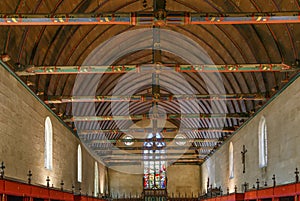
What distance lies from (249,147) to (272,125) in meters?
4.88

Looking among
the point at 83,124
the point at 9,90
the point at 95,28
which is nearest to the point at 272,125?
the point at 95,28

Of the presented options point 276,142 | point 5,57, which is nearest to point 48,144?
point 5,57

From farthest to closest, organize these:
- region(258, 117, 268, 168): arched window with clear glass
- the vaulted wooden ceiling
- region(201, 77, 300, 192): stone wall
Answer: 1. region(258, 117, 268, 168): arched window with clear glass
2. the vaulted wooden ceiling
3. region(201, 77, 300, 192): stone wall

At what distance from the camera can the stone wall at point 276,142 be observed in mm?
17219

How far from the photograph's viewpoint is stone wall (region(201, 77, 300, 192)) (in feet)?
56.5

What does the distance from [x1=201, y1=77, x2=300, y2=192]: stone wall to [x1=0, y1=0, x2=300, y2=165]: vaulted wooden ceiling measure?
0.75m

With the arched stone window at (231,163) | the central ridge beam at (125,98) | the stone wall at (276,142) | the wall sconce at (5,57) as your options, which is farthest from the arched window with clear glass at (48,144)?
the arched stone window at (231,163)

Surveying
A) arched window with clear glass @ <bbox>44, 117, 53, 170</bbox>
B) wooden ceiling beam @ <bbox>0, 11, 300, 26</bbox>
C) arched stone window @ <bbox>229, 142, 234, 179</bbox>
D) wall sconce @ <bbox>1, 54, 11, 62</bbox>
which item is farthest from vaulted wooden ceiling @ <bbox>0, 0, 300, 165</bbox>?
arched stone window @ <bbox>229, 142, 234, 179</bbox>

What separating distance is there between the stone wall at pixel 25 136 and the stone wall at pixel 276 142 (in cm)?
999

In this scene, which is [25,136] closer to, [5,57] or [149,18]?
[5,57]

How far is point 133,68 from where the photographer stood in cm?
1812

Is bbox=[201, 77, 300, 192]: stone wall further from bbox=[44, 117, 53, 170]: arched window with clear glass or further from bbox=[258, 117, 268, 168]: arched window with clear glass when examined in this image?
bbox=[44, 117, 53, 170]: arched window with clear glass

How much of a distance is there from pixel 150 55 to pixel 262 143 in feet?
34.2

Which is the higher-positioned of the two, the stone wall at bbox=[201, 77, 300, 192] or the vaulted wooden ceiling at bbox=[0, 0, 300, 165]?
the vaulted wooden ceiling at bbox=[0, 0, 300, 165]
